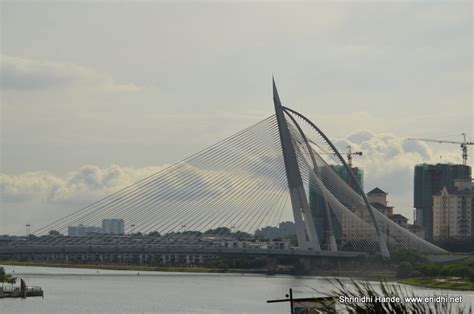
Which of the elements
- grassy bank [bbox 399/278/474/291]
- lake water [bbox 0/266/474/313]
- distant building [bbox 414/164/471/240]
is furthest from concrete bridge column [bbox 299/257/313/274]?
distant building [bbox 414/164/471/240]

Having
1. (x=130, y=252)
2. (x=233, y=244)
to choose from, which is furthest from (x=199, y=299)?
(x=233, y=244)

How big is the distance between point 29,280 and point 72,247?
13.1ft

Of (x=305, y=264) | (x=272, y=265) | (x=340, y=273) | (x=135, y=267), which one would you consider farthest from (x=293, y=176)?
(x=135, y=267)

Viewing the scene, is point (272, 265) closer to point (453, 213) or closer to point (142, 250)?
point (142, 250)

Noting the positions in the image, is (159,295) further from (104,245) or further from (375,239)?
(375,239)

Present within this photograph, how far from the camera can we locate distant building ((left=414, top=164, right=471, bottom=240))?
153500 mm

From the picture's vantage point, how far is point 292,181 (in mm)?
73188

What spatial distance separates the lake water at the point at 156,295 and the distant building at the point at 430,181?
82850 mm

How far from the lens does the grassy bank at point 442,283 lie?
6216 cm

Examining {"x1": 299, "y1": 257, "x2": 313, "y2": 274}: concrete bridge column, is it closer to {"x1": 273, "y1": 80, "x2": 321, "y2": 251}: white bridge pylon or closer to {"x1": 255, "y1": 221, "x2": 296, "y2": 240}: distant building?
{"x1": 273, "y1": 80, "x2": 321, "y2": 251}: white bridge pylon

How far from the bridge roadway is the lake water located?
5.35ft

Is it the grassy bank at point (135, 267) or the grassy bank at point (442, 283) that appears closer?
the grassy bank at point (442, 283)

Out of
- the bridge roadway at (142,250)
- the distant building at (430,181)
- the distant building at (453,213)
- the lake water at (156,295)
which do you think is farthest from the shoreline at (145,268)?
the distant building at (430,181)

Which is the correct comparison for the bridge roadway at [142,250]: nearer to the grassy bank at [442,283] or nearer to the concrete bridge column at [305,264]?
the concrete bridge column at [305,264]
